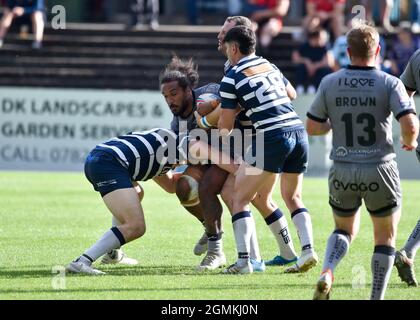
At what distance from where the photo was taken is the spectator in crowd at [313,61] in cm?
2181

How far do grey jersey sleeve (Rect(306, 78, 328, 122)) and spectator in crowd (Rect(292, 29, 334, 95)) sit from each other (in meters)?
14.5

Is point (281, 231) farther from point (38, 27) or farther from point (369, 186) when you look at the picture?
point (38, 27)

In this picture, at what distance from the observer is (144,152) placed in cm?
894

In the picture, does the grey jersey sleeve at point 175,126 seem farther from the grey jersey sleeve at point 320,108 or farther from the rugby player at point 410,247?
the grey jersey sleeve at point 320,108

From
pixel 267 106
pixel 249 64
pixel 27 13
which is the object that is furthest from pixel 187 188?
pixel 27 13

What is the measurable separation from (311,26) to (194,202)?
13.5 metres

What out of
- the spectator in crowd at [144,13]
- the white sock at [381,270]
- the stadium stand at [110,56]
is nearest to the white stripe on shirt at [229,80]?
the white sock at [381,270]

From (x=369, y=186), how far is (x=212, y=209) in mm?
2253

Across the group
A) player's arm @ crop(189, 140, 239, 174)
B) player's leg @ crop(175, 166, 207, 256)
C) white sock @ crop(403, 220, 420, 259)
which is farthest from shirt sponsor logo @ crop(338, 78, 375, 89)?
player's leg @ crop(175, 166, 207, 256)

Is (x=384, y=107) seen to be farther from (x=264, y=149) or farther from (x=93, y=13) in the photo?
(x=93, y=13)

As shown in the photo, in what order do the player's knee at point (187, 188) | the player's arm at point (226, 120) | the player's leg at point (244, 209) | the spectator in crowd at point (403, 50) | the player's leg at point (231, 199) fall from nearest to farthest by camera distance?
the player's arm at point (226, 120) < the player's leg at point (244, 209) < the player's leg at point (231, 199) < the player's knee at point (187, 188) < the spectator in crowd at point (403, 50)

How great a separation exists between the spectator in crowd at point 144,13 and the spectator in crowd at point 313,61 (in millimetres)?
4322

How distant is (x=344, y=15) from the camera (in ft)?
80.5
